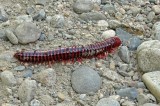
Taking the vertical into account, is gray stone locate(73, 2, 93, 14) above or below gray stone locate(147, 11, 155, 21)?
above

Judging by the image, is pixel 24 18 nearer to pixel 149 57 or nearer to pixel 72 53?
pixel 72 53

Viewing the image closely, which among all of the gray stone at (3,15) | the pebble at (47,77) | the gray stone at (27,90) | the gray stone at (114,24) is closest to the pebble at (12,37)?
the gray stone at (3,15)

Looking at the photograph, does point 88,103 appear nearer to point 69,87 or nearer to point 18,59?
point 69,87

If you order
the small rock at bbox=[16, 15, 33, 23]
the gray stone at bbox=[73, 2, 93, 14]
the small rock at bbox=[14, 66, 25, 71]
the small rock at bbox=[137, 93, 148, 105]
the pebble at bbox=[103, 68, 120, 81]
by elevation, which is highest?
the gray stone at bbox=[73, 2, 93, 14]

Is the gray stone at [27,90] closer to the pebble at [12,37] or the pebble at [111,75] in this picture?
the pebble at [12,37]

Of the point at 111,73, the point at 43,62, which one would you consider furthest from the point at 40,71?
the point at 111,73

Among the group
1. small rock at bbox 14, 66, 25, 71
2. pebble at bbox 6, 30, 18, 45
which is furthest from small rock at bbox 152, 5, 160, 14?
small rock at bbox 14, 66, 25, 71

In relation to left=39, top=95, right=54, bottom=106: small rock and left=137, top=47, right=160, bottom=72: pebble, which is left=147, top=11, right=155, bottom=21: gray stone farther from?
left=39, top=95, right=54, bottom=106: small rock
